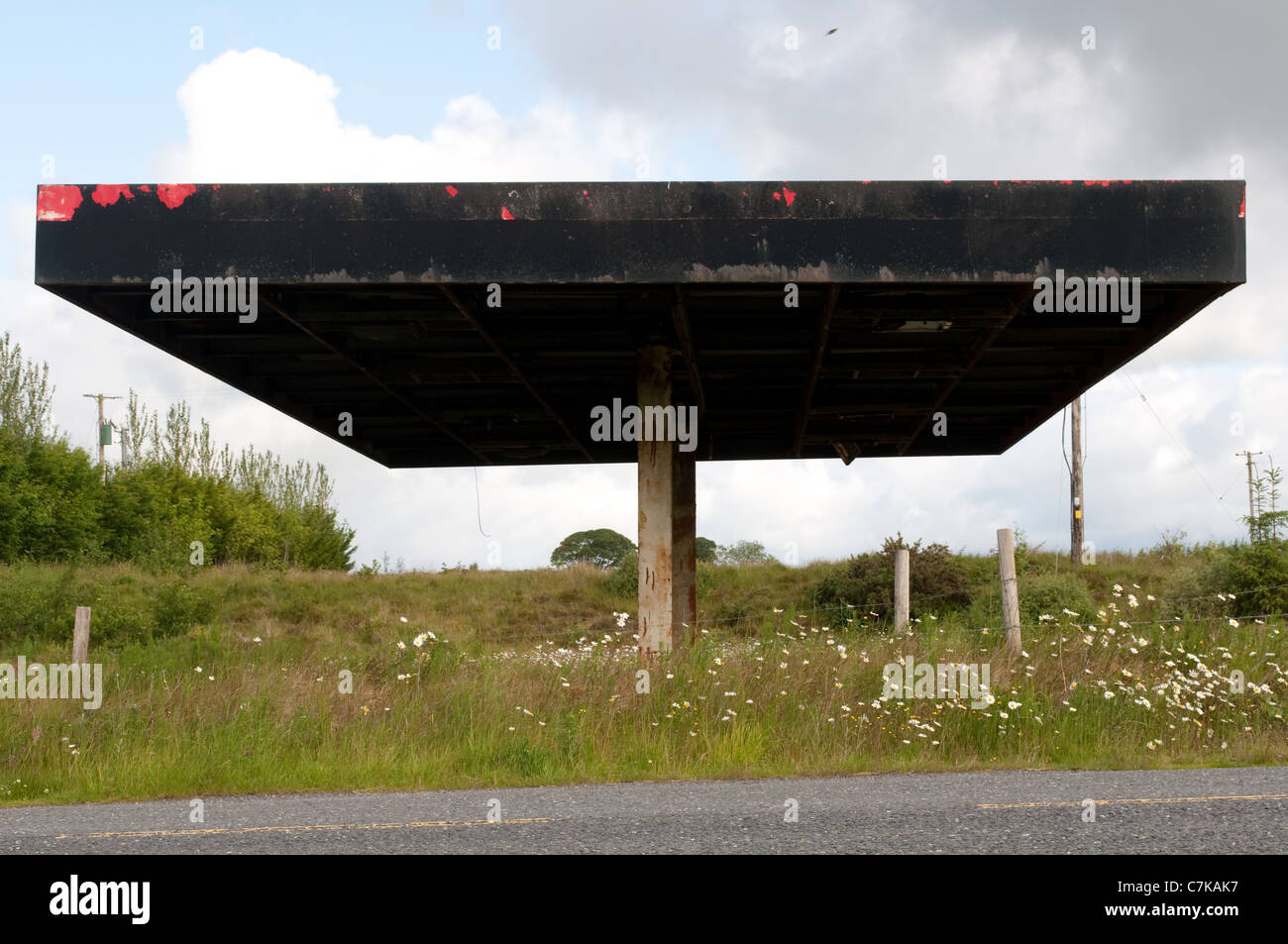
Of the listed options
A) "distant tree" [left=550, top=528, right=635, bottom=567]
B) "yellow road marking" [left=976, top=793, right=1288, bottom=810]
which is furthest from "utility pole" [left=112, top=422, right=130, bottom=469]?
"yellow road marking" [left=976, top=793, right=1288, bottom=810]

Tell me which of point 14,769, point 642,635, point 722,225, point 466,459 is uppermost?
point 722,225

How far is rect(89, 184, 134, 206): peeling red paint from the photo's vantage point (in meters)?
11.3

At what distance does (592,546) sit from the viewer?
82.5 m

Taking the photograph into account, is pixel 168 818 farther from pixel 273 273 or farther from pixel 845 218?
pixel 845 218

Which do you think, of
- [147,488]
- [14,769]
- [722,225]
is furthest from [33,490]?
[722,225]

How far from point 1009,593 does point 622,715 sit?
16.2ft

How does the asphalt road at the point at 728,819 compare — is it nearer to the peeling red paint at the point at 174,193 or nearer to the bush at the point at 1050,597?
the peeling red paint at the point at 174,193

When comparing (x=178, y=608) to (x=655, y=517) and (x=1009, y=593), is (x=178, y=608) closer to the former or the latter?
(x=655, y=517)

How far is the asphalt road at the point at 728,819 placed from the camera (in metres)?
6.54

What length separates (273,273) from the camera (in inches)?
449

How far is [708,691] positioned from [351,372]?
27.2 ft

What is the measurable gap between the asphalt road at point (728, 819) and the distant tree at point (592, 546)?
70.0 m

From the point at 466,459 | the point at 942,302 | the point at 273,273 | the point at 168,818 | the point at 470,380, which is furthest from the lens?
the point at 466,459

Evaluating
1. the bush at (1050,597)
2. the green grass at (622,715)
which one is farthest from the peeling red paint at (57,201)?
the bush at (1050,597)
